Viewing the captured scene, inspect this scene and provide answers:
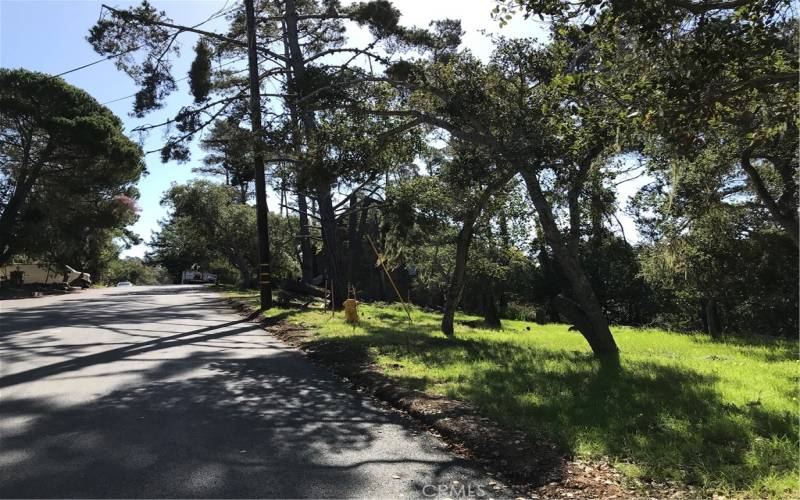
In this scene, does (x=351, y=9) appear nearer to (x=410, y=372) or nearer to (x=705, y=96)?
(x=410, y=372)

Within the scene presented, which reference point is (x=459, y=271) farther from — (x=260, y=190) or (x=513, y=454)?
(x=513, y=454)

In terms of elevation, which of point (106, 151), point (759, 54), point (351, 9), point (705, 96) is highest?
point (351, 9)

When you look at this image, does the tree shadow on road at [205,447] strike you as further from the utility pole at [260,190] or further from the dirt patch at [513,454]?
the utility pole at [260,190]

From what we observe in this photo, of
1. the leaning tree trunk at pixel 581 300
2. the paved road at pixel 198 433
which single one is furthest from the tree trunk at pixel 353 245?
the paved road at pixel 198 433

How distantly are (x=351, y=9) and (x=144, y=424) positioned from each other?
16035 mm

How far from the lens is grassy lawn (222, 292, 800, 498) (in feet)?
14.5

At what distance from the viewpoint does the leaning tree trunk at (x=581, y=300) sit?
10.1m

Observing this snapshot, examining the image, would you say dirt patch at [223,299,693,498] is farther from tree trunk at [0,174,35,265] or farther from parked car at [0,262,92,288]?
parked car at [0,262,92,288]

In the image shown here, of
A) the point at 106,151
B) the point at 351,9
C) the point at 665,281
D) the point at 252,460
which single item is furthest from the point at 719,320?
the point at 106,151

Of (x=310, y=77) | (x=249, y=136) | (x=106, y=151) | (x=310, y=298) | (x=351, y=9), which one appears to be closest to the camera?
(x=310, y=77)

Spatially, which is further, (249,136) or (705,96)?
(249,136)

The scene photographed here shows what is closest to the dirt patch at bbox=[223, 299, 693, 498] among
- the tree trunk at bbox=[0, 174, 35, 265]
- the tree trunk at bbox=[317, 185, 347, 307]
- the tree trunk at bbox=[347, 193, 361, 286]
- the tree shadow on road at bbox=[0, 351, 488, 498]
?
the tree shadow on road at bbox=[0, 351, 488, 498]

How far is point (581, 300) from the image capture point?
10.4 meters

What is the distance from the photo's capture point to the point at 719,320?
2373 cm
